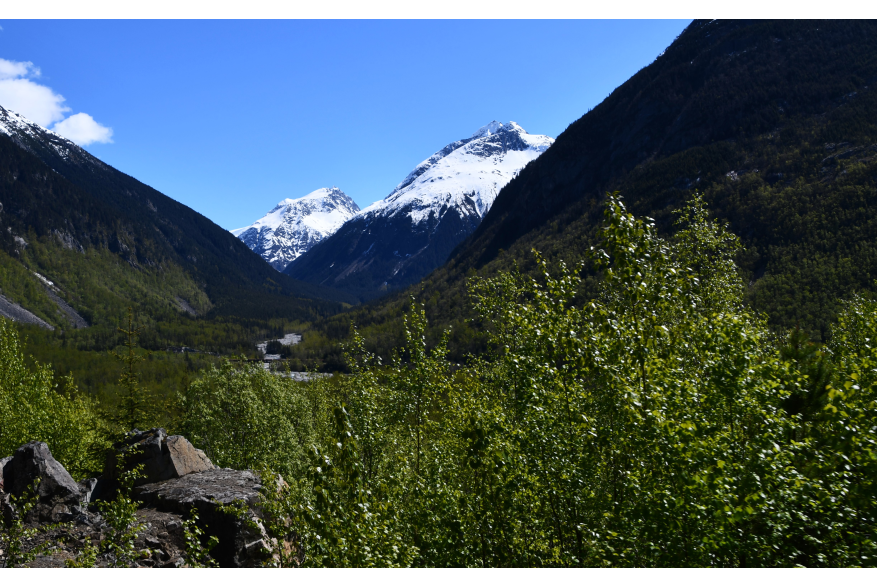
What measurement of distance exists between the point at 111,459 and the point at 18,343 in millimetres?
23118

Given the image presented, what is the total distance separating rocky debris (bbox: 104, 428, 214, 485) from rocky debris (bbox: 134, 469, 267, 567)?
0.61 meters

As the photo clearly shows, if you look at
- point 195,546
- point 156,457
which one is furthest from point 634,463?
point 156,457

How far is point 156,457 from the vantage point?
2308 centimetres

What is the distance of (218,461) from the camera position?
31688mm

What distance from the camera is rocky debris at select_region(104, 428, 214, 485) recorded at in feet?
75.2

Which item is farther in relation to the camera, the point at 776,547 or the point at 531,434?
the point at 531,434

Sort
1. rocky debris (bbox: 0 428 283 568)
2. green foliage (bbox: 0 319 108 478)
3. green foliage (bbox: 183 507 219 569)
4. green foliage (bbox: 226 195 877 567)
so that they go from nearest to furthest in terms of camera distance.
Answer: green foliage (bbox: 226 195 877 567) < green foliage (bbox: 183 507 219 569) < rocky debris (bbox: 0 428 283 568) < green foliage (bbox: 0 319 108 478)

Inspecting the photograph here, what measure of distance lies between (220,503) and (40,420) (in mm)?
23125

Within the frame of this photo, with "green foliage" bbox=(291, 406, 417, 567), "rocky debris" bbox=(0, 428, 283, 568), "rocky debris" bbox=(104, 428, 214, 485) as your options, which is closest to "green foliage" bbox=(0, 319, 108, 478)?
"rocky debris" bbox=(104, 428, 214, 485)

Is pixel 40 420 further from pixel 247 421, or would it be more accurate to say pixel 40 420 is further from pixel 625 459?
pixel 625 459

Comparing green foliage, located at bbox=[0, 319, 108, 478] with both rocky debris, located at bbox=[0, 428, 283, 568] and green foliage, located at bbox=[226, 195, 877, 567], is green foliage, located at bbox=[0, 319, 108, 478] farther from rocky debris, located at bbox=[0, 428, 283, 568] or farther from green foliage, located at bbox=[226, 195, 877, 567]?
green foliage, located at bbox=[226, 195, 877, 567]

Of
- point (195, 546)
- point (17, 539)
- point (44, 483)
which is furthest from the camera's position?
point (44, 483)

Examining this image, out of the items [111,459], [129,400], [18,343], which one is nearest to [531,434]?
[111,459]
